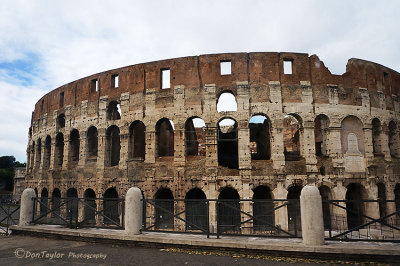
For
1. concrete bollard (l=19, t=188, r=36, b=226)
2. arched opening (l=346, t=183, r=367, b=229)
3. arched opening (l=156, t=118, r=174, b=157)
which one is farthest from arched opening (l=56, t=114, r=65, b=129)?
arched opening (l=346, t=183, r=367, b=229)

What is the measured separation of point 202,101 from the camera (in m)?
16.0

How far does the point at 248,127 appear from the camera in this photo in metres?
15.5

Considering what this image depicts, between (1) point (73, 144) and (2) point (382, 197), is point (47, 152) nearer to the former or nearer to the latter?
(1) point (73, 144)

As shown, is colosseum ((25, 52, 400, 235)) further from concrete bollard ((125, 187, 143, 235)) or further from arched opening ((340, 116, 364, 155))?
concrete bollard ((125, 187, 143, 235))

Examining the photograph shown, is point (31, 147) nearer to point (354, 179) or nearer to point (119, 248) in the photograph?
point (119, 248)

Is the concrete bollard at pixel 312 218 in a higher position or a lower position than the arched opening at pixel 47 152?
lower

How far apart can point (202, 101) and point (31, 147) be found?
19212mm

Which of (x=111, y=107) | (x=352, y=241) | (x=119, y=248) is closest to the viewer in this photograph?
(x=352, y=241)

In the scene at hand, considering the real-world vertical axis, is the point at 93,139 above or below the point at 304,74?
below

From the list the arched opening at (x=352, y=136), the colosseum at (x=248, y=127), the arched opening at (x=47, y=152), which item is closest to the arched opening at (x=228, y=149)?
the colosseum at (x=248, y=127)

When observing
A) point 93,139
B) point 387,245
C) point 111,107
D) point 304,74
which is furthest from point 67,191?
point 387,245

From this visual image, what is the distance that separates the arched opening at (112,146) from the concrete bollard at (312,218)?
14.5 m

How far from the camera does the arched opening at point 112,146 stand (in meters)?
18.1

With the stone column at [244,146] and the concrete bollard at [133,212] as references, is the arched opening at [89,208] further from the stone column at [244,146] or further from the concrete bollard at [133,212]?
the concrete bollard at [133,212]
